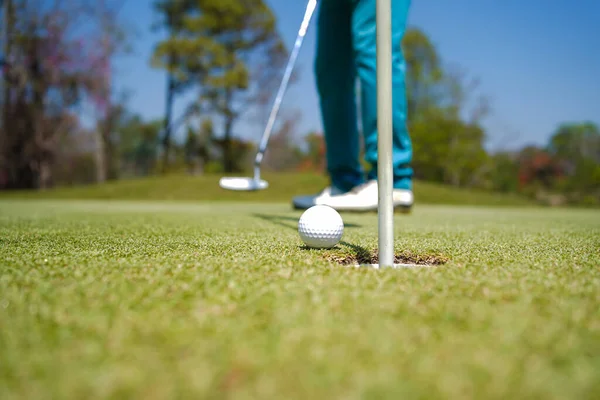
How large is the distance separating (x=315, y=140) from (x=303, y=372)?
45.5m

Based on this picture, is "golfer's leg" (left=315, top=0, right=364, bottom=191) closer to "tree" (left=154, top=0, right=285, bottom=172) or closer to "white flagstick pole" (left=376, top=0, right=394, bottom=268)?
"white flagstick pole" (left=376, top=0, right=394, bottom=268)

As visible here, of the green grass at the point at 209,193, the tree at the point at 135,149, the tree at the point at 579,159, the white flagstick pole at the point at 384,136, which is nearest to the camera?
the white flagstick pole at the point at 384,136

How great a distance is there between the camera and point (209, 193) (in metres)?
15.3

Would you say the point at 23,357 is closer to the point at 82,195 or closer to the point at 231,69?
the point at 82,195

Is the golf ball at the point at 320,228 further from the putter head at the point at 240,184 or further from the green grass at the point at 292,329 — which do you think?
the putter head at the point at 240,184

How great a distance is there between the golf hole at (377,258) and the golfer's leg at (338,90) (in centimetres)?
316

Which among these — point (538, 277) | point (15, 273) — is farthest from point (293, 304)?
point (15, 273)

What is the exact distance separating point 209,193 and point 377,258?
13.7m

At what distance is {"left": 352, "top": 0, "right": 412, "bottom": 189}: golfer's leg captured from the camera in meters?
4.26

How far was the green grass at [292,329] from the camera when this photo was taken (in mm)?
801

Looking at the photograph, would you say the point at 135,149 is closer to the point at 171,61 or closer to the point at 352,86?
the point at 171,61

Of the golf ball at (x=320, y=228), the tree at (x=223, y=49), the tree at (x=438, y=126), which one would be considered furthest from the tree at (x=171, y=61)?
the golf ball at (x=320, y=228)

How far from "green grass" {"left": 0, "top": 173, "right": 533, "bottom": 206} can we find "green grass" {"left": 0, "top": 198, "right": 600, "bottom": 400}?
495 inches

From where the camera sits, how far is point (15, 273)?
1.57 meters
